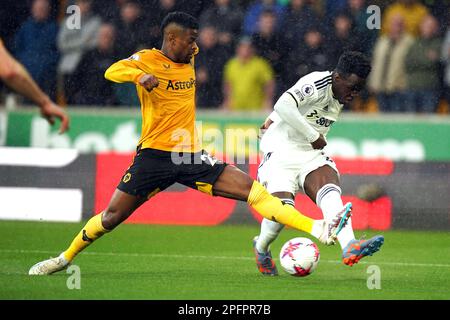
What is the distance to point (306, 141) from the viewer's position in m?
9.48

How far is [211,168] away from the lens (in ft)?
29.0

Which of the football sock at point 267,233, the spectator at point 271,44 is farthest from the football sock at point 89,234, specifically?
the spectator at point 271,44

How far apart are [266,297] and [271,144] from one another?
7.33ft

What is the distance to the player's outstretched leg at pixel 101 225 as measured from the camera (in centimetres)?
877

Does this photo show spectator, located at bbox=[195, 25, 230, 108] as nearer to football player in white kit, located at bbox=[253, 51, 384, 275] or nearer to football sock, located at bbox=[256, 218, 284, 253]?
football player in white kit, located at bbox=[253, 51, 384, 275]

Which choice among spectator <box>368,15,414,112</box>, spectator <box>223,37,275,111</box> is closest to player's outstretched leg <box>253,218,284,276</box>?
spectator <box>223,37,275,111</box>

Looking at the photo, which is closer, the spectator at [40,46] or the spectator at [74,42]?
the spectator at [40,46]

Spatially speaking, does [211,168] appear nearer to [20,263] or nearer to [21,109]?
[20,263]

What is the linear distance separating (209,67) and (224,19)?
0.76m

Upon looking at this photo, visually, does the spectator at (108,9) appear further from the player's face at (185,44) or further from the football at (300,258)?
the football at (300,258)

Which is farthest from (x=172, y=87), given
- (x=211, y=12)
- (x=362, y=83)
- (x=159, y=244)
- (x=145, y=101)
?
(x=211, y=12)

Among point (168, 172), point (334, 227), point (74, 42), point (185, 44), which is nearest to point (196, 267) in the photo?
point (168, 172)

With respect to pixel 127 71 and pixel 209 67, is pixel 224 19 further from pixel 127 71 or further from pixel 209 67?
pixel 127 71

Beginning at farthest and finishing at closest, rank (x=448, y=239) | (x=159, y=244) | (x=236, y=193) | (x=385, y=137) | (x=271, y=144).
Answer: (x=385, y=137)
(x=448, y=239)
(x=159, y=244)
(x=271, y=144)
(x=236, y=193)
